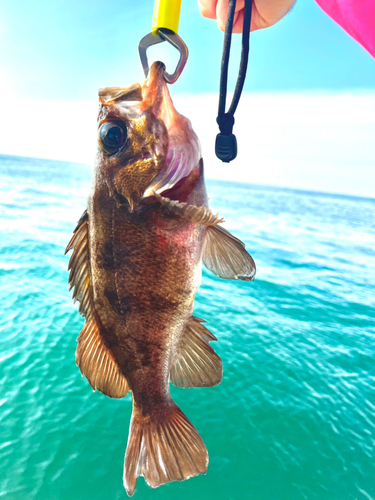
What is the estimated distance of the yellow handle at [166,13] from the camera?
1183 millimetres

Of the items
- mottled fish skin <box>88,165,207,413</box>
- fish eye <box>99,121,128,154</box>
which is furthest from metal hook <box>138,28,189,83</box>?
mottled fish skin <box>88,165,207,413</box>

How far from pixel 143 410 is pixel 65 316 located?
5.67 m

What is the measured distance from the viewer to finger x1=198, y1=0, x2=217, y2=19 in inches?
82.1

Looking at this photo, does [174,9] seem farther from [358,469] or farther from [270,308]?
[270,308]

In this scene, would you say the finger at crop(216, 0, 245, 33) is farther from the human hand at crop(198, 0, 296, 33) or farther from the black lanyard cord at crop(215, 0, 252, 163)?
the black lanyard cord at crop(215, 0, 252, 163)

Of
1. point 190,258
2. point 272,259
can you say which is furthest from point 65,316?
point 272,259

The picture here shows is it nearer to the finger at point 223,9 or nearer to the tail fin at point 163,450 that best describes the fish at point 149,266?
the tail fin at point 163,450

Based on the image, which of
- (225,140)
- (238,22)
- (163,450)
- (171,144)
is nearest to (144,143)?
(171,144)

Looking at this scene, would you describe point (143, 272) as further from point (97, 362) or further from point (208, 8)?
point (208, 8)

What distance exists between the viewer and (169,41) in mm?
1211

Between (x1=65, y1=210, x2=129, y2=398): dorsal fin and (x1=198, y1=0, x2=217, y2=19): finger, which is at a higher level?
(x1=198, y1=0, x2=217, y2=19): finger

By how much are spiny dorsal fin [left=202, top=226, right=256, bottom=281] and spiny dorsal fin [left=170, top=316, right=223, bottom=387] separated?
0.98ft

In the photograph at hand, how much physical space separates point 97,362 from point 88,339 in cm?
12

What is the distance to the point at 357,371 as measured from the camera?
609 centimetres
